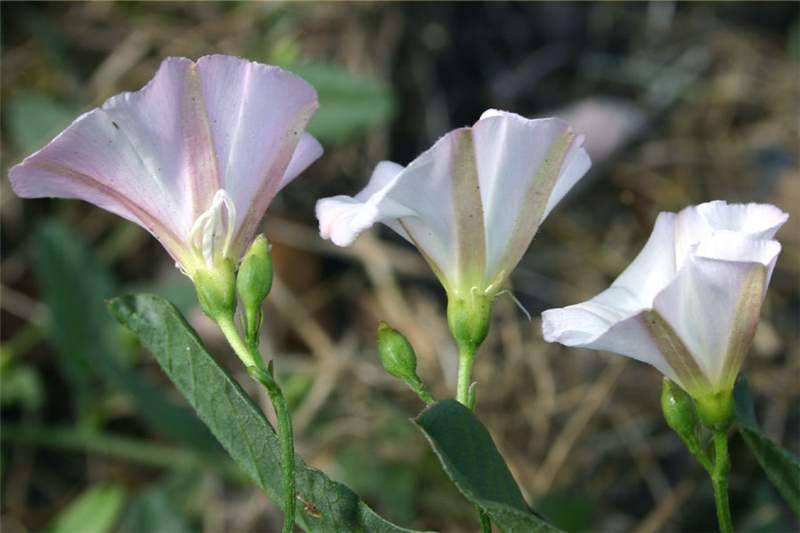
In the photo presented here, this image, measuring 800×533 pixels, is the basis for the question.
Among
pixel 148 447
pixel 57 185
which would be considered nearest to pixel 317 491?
pixel 57 185

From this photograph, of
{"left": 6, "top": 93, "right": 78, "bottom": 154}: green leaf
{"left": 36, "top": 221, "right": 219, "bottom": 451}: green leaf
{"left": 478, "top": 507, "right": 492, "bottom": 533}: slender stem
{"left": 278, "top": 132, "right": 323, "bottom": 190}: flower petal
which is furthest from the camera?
{"left": 6, "top": 93, "right": 78, "bottom": 154}: green leaf

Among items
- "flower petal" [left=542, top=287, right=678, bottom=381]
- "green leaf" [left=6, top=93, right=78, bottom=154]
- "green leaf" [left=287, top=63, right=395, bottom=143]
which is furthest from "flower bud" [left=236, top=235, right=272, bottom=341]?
"green leaf" [left=6, top=93, right=78, bottom=154]

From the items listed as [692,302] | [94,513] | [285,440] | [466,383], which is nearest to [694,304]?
[692,302]

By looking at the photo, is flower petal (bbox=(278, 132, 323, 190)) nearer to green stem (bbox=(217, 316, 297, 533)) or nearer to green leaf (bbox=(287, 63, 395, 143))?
green stem (bbox=(217, 316, 297, 533))

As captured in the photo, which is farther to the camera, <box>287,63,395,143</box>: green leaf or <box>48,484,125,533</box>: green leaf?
<box>287,63,395,143</box>: green leaf

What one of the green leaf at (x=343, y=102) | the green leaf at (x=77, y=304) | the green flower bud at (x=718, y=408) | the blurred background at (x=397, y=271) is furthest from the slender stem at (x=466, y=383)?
the green leaf at (x=343, y=102)

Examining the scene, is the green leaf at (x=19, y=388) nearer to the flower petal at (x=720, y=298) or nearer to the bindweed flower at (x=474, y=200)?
the bindweed flower at (x=474, y=200)
